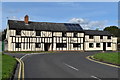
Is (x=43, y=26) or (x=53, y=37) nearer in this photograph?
(x=53, y=37)

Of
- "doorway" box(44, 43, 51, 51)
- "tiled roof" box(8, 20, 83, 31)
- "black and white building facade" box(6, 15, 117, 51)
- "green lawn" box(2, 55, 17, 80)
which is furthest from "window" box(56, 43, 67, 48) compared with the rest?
"green lawn" box(2, 55, 17, 80)

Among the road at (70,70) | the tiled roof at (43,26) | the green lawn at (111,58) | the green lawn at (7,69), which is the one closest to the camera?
the green lawn at (7,69)

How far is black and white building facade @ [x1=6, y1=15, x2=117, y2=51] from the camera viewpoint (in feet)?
161

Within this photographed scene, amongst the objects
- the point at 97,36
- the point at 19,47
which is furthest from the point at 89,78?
the point at 97,36

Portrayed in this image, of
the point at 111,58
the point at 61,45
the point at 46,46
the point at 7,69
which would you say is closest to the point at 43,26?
the point at 46,46

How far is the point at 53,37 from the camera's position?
5291cm

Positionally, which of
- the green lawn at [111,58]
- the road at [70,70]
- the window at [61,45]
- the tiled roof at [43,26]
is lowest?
the road at [70,70]

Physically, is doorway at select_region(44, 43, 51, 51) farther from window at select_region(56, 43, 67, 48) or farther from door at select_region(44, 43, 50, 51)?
window at select_region(56, 43, 67, 48)

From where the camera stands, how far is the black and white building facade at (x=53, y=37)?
161ft

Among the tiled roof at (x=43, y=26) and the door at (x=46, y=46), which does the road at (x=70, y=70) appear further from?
the door at (x=46, y=46)

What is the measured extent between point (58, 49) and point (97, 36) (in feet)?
45.3

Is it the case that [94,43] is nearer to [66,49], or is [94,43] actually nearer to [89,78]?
[66,49]

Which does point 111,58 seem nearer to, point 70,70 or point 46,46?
point 70,70

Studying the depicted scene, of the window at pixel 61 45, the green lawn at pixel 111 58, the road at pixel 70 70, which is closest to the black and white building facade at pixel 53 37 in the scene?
the window at pixel 61 45
